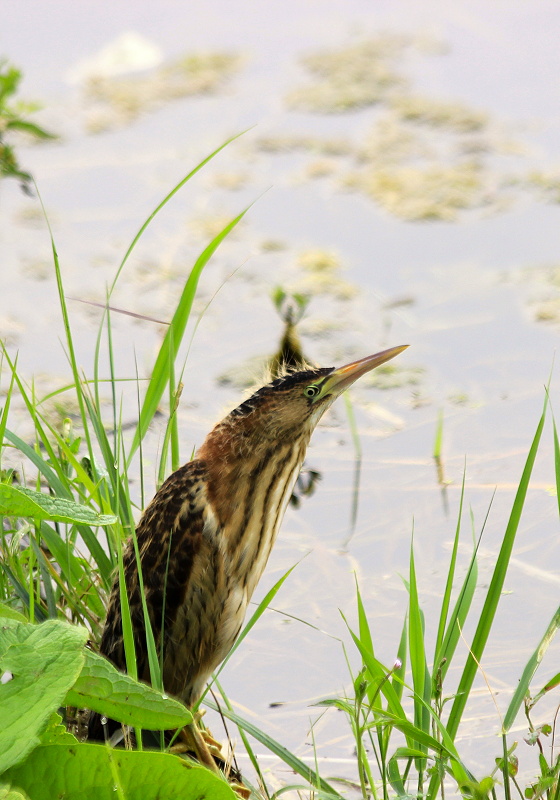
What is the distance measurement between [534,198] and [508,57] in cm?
141

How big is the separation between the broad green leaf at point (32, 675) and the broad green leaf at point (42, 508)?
0.63 ft

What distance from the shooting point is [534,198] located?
18.7 ft

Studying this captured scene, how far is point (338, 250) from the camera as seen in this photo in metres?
5.40

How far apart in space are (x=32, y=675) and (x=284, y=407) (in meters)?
1.16

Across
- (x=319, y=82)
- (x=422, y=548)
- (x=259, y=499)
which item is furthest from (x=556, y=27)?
(x=259, y=499)

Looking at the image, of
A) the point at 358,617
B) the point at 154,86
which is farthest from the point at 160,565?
the point at 154,86

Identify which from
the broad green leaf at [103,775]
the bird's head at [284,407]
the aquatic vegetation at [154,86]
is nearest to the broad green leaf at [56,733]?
the broad green leaf at [103,775]

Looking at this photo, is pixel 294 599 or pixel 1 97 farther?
pixel 1 97

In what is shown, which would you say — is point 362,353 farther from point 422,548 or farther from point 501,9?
point 501,9

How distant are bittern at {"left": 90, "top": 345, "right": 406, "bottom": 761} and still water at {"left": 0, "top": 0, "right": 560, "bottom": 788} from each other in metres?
0.25

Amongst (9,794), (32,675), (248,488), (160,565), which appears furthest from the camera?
(248,488)

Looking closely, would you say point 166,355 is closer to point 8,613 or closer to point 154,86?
point 8,613

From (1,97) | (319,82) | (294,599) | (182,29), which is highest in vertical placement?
(182,29)

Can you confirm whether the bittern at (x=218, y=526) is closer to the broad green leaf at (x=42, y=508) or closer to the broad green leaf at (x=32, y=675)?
the broad green leaf at (x=42, y=508)
